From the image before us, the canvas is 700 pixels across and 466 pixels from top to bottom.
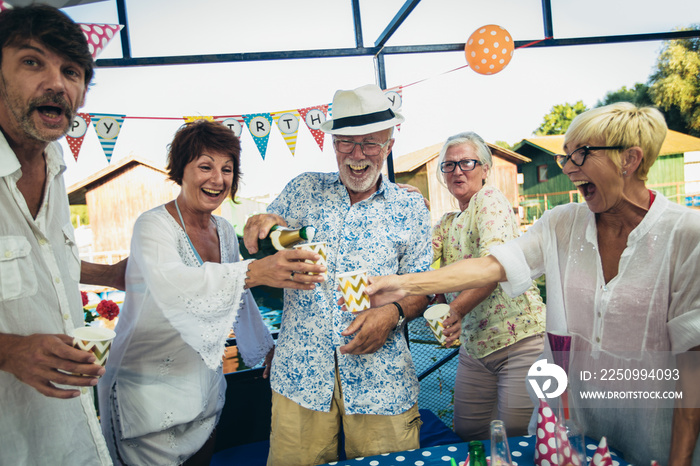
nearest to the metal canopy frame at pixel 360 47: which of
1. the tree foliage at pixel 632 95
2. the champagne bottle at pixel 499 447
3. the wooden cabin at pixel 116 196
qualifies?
the champagne bottle at pixel 499 447

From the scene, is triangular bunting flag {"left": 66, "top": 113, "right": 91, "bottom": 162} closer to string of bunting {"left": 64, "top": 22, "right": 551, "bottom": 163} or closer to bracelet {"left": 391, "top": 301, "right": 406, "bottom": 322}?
string of bunting {"left": 64, "top": 22, "right": 551, "bottom": 163}

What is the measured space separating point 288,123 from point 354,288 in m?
2.59

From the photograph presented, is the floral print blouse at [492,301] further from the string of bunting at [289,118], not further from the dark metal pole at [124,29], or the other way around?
the dark metal pole at [124,29]

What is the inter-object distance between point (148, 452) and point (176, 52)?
2516 millimetres

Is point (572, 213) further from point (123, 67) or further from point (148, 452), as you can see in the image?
point (123, 67)

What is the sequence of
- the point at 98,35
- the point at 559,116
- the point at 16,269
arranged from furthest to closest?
1. the point at 559,116
2. the point at 98,35
3. the point at 16,269

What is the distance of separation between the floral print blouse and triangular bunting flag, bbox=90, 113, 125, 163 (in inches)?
116

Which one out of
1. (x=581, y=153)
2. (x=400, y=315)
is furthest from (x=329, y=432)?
(x=581, y=153)

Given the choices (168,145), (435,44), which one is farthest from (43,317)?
(435,44)

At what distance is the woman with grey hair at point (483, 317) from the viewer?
7.51 ft

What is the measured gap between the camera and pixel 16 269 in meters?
1.46

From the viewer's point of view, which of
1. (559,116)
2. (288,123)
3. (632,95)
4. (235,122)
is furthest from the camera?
(559,116)

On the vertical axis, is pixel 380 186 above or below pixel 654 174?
above

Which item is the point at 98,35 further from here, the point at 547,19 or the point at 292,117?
the point at 547,19
